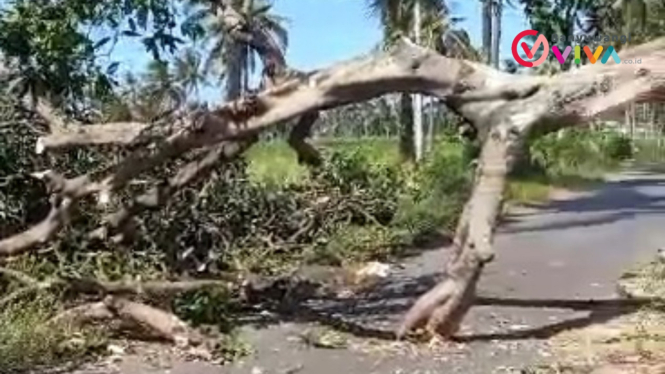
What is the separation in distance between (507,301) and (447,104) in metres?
2.44

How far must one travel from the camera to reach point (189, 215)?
1360cm

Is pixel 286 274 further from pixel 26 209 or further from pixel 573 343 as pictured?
pixel 573 343

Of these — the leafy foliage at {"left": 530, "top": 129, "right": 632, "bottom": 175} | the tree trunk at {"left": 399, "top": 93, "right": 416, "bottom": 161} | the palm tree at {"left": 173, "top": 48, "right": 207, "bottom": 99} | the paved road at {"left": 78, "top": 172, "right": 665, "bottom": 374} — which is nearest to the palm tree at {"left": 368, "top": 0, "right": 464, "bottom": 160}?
the tree trunk at {"left": 399, "top": 93, "right": 416, "bottom": 161}

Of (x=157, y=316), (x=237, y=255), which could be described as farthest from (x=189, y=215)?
(x=157, y=316)

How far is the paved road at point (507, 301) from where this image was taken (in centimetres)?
948

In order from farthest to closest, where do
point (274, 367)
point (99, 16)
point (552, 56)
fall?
point (552, 56), point (99, 16), point (274, 367)

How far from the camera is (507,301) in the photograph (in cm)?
1230

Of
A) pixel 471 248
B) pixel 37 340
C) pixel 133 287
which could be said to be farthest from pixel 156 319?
pixel 471 248

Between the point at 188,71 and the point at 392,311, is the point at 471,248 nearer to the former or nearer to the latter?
the point at 392,311

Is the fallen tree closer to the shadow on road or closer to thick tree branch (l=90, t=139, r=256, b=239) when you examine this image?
thick tree branch (l=90, t=139, r=256, b=239)

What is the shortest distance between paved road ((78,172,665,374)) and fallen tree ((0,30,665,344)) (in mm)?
525

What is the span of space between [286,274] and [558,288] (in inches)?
115

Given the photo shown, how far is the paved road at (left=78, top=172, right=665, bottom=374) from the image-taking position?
948 cm

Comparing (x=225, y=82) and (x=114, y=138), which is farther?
(x=225, y=82)
